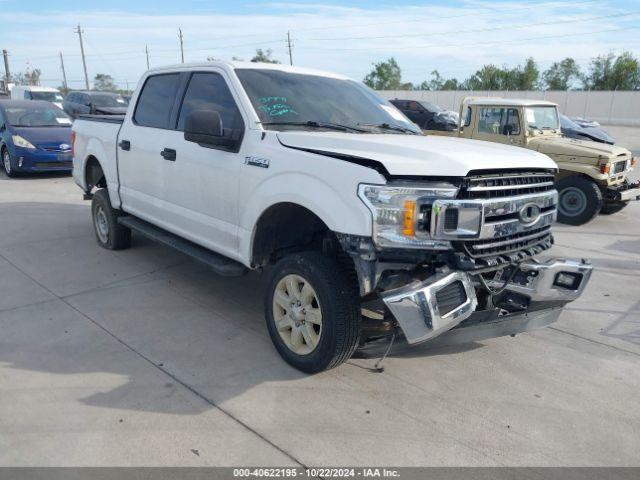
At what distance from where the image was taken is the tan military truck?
29.5ft

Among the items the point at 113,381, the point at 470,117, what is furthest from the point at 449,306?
the point at 470,117

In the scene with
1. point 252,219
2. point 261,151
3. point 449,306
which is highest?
point 261,151

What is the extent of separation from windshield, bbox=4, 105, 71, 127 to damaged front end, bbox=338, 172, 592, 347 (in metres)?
11.3

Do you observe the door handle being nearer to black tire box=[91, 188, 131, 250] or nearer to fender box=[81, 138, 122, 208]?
fender box=[81, 138, 122, 208]

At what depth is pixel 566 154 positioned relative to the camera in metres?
9.26

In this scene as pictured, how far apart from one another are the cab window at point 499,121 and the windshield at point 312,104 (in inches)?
226

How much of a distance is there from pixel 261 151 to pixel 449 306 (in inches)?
66.3

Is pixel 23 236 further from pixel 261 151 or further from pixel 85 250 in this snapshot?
pixel 261 151

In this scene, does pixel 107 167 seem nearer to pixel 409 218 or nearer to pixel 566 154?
pixel 409 218

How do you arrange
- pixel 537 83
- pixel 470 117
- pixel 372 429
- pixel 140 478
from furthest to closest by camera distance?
pixel 537 83 → pixel 470 117 → pixel 372 429 → pixel 140 478

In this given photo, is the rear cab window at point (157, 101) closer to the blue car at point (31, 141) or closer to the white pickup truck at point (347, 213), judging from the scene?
the white pickup truck at point (347, 213)

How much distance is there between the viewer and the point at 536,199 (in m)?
3.69

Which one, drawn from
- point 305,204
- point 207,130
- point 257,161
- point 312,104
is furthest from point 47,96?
point 305,204

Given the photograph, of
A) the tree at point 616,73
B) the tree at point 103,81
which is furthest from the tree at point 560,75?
the tree at point 103,81
